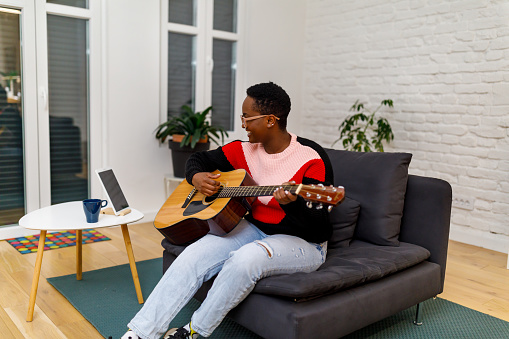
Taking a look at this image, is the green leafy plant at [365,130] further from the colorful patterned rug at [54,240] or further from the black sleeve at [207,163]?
the colorful patterned rug at [54,240]

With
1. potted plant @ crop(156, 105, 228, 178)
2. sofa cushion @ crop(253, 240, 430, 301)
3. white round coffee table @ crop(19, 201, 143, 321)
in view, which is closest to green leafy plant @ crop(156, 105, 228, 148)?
potted plant @ crop(156, 105, 228, 178)

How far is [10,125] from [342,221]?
2.39m

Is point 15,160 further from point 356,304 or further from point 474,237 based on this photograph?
point 474,237

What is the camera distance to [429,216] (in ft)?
6.93

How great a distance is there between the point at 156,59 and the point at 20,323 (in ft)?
7.65

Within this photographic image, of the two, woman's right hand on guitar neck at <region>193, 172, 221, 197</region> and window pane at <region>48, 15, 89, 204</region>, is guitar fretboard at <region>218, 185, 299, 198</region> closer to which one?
woman's right hand on guitar neck at <region>193, 172, 221, 197</region>

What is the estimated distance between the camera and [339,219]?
86.1 inches

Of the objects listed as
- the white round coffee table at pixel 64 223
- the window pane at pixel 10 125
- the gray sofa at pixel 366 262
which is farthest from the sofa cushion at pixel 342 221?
the window pane at pixel 10 125

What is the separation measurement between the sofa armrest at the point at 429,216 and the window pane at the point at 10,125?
102 inches

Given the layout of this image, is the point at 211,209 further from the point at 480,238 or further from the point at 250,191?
the point at 480,238

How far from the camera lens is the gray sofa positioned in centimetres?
163

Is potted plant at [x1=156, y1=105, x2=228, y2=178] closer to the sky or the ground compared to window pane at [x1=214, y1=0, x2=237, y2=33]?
closer to the ground

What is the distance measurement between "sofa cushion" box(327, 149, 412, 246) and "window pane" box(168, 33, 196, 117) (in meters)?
2.11

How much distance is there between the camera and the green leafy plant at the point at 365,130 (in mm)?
3816
